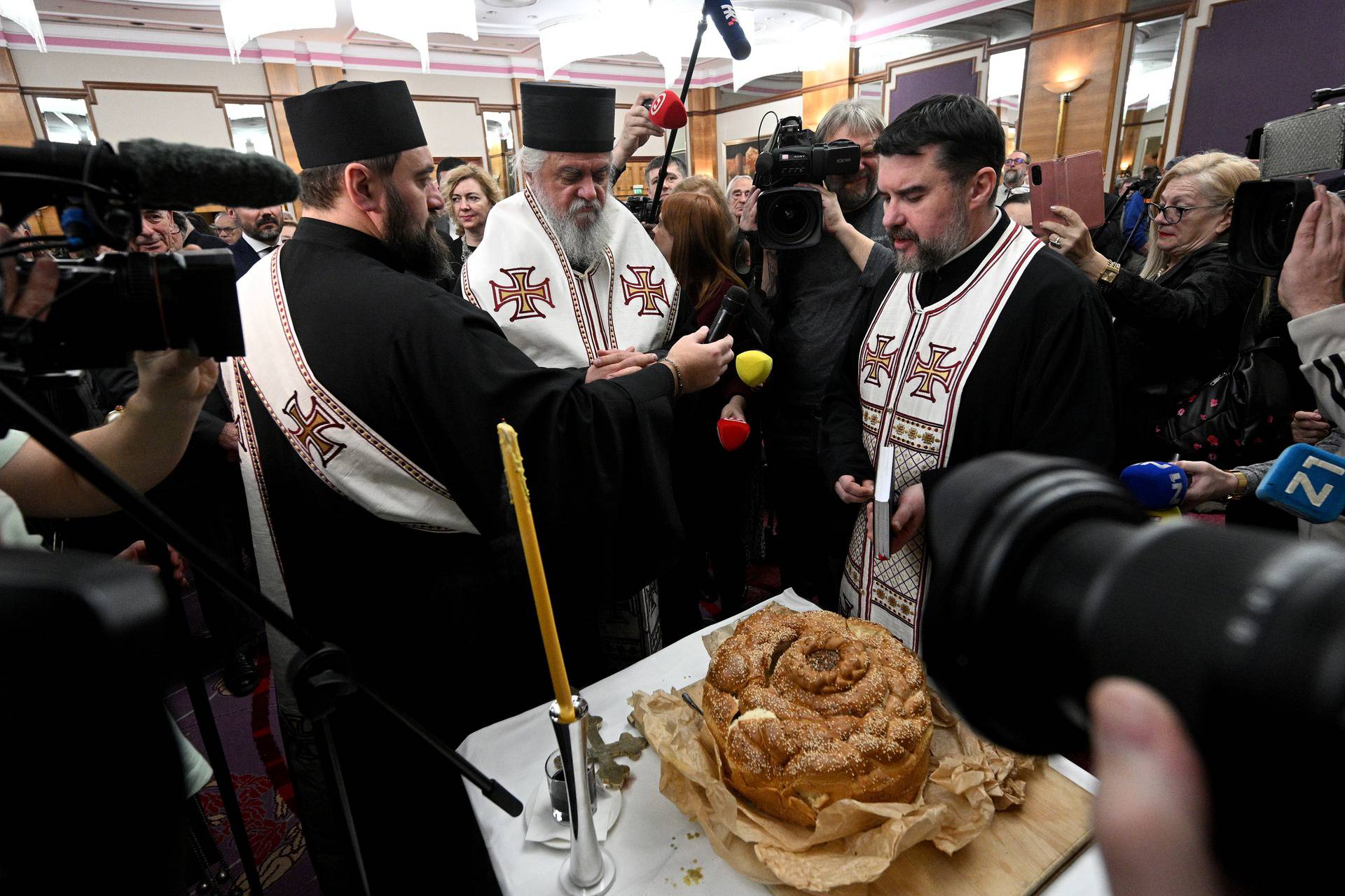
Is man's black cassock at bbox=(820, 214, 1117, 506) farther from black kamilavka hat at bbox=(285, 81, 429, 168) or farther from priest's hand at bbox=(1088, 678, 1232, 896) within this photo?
black kamilavka hat at bbox=(285, 81, 429, 168)

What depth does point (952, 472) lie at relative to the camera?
527mm

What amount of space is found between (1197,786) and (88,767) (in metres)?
0.59

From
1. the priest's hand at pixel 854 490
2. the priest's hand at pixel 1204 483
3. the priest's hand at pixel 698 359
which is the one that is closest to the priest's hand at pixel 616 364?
the priest's hand at pixel 698 359

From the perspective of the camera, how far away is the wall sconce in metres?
8.84

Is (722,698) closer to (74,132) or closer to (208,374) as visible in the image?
(208,374)

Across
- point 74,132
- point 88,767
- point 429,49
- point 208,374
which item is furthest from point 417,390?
point 429,49

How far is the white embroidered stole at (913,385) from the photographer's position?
1716 millimetres

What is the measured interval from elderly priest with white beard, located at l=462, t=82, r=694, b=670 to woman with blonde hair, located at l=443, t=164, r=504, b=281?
182 cm

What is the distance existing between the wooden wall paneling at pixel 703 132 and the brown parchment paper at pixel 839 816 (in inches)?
611

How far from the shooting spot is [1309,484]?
1164mm

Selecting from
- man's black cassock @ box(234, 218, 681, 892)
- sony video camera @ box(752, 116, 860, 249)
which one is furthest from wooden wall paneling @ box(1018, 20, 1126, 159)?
man's black cassock @ box(234, 218, 681, 892)

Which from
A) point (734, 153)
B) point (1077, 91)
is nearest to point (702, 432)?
point (1077, 91)

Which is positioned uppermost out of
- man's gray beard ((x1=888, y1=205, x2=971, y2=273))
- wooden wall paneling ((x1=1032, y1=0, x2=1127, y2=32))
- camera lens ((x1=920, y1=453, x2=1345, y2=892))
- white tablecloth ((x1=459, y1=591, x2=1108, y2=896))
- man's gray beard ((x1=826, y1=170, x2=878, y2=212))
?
wooden wall paneling ((x1=1032, y1=0, x2=1127, y2=32))

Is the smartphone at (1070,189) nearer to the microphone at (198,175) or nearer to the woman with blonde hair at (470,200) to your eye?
the microphone at (198,175)
